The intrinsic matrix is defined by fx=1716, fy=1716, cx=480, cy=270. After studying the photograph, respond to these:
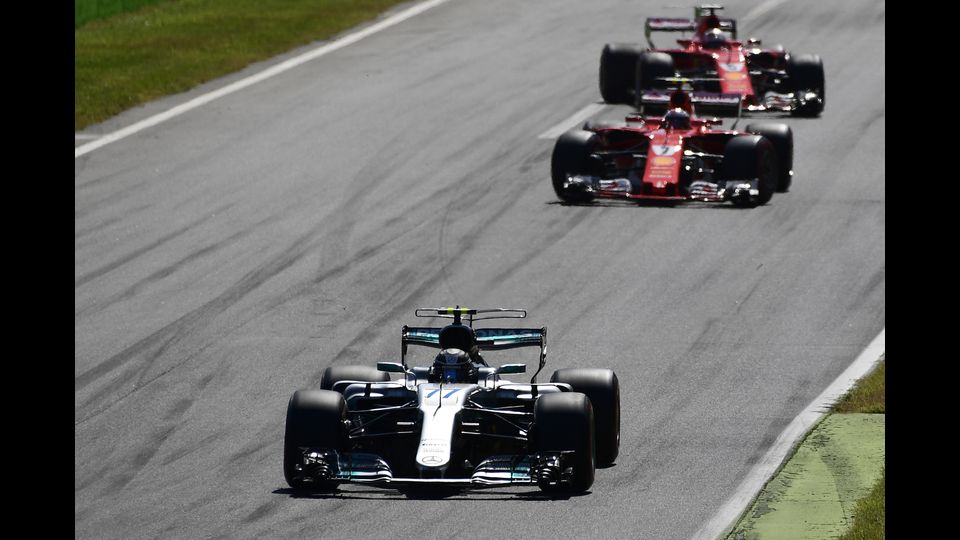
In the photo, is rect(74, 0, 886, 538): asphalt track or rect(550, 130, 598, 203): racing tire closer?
rect(74, 0, 886, 538): asphalt track

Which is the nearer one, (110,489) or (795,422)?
(110,489)

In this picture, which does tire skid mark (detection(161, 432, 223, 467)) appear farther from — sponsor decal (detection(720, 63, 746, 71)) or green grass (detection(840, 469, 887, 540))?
sponsor decal (detection(720, 63, 746, 71))

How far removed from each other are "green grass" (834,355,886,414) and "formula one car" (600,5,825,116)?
479 inches

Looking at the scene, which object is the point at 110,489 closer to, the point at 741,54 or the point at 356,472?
the point at 356,472

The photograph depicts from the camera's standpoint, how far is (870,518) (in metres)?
14.9

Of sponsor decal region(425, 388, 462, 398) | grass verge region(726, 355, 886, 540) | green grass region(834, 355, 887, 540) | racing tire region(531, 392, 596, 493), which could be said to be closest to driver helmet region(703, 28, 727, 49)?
green grass region(834, 355, 887, 540)

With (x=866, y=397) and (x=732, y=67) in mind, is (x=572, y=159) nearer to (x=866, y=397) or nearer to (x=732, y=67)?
(x=732, y=67)

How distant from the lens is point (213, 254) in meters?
26.1

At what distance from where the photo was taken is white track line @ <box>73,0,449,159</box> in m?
33.1

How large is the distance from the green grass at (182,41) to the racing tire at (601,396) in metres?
20.6

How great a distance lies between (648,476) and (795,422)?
262 centimetres

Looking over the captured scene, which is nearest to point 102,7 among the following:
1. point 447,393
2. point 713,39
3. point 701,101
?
point 713,39

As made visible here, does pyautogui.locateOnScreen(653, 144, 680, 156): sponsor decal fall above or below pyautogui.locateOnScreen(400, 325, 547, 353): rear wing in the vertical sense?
below
